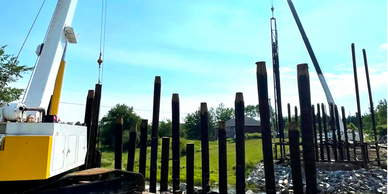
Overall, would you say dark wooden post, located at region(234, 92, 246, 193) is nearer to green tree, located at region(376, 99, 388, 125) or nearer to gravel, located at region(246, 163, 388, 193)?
gravel, located at region(246, 163, 388, 193)

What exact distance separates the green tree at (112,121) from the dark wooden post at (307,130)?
3741 cm

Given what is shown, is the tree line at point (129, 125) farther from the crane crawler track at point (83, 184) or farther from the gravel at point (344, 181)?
the crane crawler track at point (83, 184)

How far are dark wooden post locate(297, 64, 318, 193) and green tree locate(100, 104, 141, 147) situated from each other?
37.4 m

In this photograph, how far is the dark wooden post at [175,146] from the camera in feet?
35.7

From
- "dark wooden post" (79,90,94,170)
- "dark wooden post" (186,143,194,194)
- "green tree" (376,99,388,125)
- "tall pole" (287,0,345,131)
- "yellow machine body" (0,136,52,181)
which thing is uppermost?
"tall pole" (287,0,345,131)

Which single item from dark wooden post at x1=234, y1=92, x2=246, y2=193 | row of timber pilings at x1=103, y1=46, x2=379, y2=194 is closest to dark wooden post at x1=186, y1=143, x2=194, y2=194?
row of timber pilings at x1=103, y1=46, x2=379, y2=194

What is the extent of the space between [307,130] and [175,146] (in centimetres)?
488

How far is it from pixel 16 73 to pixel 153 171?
20.4 meters

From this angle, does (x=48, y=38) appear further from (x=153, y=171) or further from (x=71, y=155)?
(x=153, y=171)

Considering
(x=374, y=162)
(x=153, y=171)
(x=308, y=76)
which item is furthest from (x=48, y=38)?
(x=374, y=162)

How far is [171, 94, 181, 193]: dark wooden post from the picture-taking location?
35.7 ft

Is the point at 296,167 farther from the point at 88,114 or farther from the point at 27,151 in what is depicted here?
the point at 88,114

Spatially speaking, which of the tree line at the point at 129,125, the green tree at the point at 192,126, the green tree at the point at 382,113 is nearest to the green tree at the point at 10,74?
the tree line at the point at 129,125

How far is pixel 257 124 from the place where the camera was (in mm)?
65500
